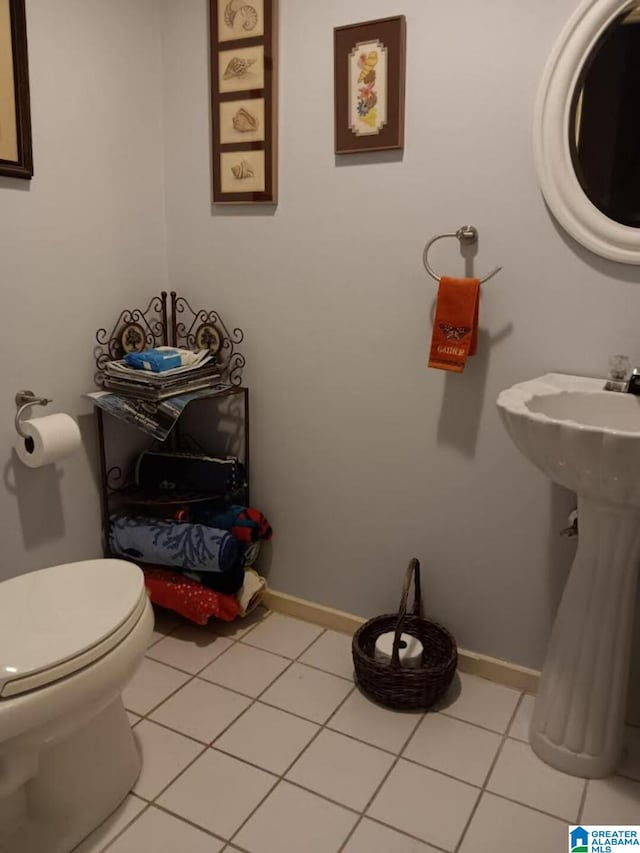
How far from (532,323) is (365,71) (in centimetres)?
79

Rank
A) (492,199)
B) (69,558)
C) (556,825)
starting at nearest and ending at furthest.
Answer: (556,825)
(492,199)
(69,558)

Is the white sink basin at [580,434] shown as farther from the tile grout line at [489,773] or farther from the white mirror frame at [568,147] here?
the tile grout line at [489,773]

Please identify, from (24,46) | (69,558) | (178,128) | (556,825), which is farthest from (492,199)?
(69,558)

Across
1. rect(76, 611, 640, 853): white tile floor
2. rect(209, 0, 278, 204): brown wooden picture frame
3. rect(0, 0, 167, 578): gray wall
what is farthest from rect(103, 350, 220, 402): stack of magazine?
rect(76, 611, 640, 853): white tile floor

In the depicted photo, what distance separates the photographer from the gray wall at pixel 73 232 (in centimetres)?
182

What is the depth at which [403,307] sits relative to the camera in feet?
6.19

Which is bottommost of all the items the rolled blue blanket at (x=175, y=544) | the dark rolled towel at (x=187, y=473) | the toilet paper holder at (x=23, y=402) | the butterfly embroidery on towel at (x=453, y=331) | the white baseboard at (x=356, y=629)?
the white baseboard at (x=356, y=629)

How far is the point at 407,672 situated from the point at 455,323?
2.94 feet

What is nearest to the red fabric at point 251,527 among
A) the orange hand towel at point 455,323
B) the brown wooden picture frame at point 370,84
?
the orange hand towel at point 455,323

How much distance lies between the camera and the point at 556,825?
4.78 feet

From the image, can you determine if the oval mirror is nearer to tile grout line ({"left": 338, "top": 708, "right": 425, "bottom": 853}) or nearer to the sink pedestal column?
the sink pedestal column

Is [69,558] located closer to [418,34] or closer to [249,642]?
[249,642]

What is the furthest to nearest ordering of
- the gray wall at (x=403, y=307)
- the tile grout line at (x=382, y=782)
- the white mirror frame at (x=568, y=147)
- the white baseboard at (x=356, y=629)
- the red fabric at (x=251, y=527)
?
the red fabric at (x=251, y=527) < the white baseboard at (x=356, y=629) < the gray wall at (x=403, y=307) < the white mirror frame at (x=568, y=147) < the tile grout line at (x=382, y=782)

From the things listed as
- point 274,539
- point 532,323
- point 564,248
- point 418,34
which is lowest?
point 274,539
